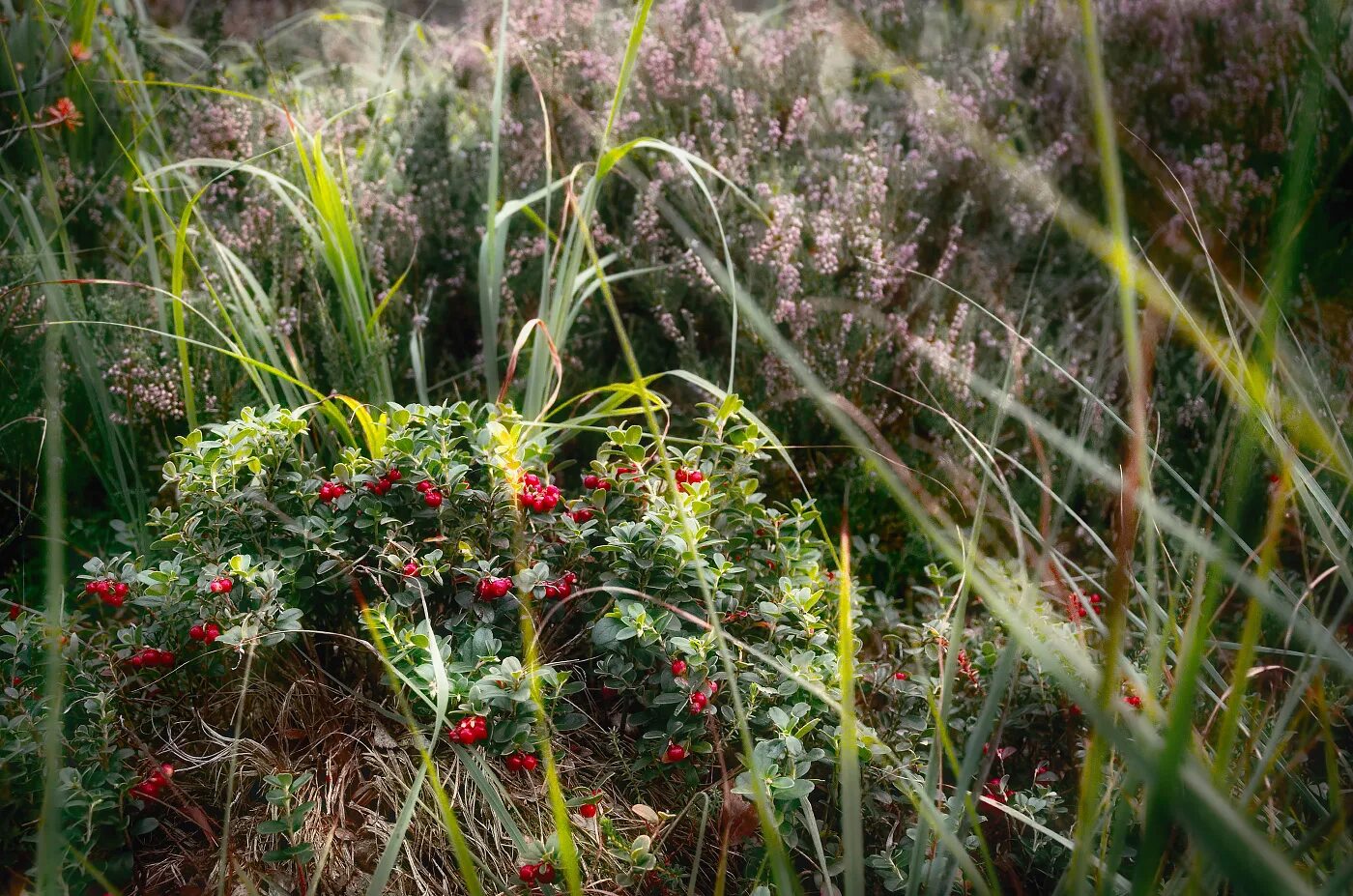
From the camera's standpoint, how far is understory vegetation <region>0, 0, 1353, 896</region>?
1.15m

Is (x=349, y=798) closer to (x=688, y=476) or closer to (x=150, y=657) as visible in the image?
(x=150, y=657)

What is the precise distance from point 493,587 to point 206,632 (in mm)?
408

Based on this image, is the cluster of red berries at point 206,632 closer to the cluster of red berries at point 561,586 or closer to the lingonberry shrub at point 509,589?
the lingonberry shrub at point 509,589

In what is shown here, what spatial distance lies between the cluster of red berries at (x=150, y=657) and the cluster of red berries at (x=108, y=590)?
3.2 inches

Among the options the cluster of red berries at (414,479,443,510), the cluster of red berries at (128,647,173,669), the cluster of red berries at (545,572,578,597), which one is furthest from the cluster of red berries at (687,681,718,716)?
the cluster of red berries at (128,647,173,669)

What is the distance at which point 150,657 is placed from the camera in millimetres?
→ 1324

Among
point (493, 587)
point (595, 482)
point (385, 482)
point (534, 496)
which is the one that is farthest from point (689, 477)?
point (385, 482)

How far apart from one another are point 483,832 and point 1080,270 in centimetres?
242

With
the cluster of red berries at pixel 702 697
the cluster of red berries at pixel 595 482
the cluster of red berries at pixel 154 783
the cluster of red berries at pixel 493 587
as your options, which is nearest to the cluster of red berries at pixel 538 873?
the cluster of red berries at pixel 702 697

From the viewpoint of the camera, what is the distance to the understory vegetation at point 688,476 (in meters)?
1.15

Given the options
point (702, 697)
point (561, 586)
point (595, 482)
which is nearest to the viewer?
point (702, 697)

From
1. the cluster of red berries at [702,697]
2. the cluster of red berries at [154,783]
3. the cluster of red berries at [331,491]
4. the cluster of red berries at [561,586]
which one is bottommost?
the cluster of red berries at [154,783]

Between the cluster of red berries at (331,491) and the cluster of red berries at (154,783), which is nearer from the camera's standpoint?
the cluster of red berries at (154,783)

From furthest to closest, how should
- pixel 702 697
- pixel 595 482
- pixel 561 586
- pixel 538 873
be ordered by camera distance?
pixel 595 482, pixel 561 586, pixel 702 697, pixel 538 873
